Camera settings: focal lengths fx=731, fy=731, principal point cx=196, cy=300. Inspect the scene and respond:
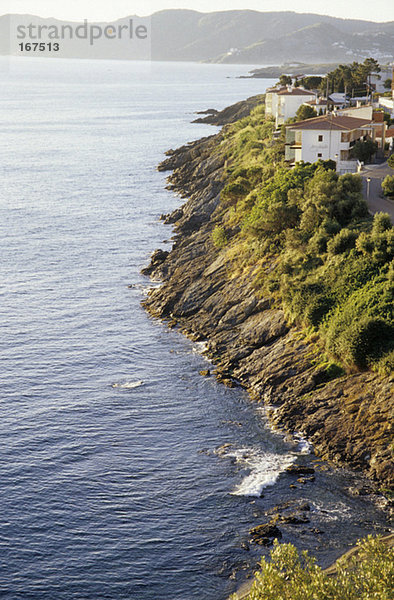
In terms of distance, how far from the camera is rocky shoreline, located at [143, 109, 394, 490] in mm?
47531

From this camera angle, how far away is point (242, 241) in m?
79.2

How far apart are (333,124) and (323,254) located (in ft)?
94.8

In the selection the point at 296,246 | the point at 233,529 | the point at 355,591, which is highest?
the point at 296,246

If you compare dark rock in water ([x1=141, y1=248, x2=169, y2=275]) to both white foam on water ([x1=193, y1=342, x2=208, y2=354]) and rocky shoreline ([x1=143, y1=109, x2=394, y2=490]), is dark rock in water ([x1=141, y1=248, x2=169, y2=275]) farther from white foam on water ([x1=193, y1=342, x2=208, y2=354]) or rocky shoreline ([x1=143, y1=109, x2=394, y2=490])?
white foam on water ([x1=193, y1=342, x2=208, y2=354])

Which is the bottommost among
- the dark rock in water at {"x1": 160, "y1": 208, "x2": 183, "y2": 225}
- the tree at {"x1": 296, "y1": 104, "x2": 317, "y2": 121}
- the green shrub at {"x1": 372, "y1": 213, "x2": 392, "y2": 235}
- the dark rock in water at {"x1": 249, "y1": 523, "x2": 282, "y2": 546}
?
the dark rock in water at {"x1": 249, "y1": 523, "x2": 282, "y2": 546}

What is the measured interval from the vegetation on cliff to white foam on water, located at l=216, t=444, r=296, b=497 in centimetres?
1023

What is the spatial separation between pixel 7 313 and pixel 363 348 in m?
37.4

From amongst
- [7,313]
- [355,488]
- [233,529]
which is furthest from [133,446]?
[7,313]

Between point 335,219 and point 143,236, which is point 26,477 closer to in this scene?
point 335,219

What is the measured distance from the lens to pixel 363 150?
291 ft

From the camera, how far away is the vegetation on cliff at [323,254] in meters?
53.7

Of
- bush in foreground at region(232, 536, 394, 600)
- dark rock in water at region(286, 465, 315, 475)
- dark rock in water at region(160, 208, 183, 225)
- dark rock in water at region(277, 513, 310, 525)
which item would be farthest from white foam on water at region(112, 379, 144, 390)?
dark rock in water at region(160, 208, 183, 225)

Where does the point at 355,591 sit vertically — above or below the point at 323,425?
above

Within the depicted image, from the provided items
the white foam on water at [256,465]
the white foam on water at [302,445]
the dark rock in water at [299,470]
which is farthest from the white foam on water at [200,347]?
the dark rock in water at [299,470]
